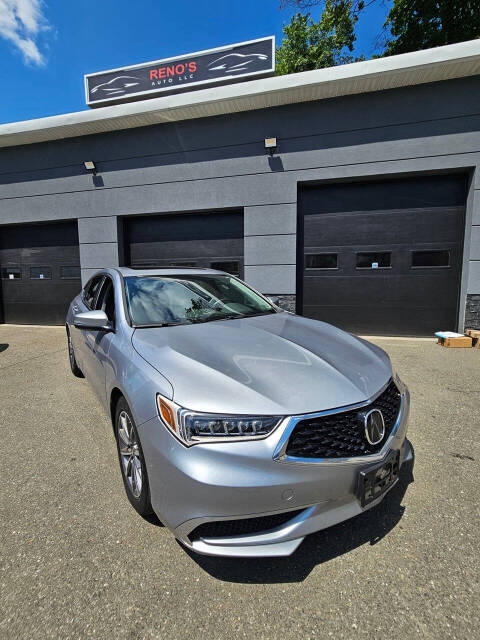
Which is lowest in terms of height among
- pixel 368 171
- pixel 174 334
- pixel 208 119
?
pixel 174 334

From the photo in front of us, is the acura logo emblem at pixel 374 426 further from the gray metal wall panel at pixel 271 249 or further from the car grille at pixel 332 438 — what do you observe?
the gray metal wall panel at pixel 271 249

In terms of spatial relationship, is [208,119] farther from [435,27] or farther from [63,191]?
[435,27]

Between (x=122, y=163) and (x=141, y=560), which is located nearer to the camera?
(x=141, y=560)

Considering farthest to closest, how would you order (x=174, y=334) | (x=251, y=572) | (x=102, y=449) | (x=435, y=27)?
1. (x=435, y=27)
2. (x=102, y=449)
3. (x=174, y=334)
4. (x=251, y=572)

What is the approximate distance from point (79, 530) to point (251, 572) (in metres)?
1.00

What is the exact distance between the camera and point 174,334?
221 cm

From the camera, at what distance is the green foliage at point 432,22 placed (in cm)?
1085

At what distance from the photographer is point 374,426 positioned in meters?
1.63

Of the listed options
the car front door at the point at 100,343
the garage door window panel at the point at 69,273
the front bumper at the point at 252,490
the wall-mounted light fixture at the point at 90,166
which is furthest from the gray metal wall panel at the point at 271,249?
the front bumper at the point at 252,490

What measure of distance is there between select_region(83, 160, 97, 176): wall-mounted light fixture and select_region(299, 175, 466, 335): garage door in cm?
497

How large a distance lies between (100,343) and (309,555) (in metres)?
2.01

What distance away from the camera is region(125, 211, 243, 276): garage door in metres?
7.70

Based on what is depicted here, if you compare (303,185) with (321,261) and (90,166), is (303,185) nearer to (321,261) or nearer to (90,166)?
(321,261)

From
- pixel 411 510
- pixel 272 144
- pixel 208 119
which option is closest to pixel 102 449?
pixel 411 510
